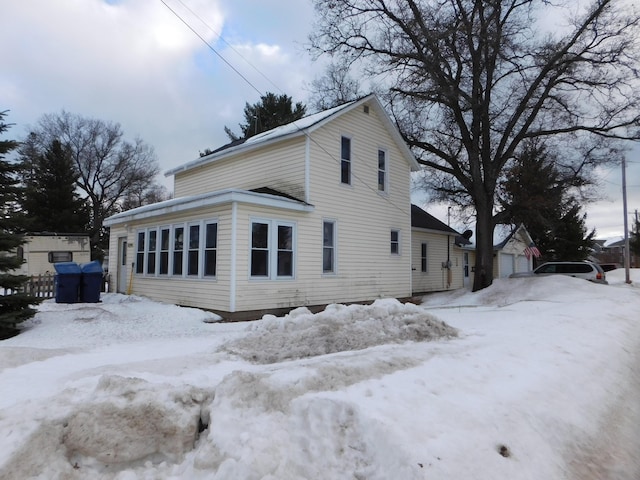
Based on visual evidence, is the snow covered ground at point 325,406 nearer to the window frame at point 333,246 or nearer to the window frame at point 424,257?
the window frame at point 333,246

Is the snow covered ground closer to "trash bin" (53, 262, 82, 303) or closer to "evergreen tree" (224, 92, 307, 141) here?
"trash bin" (53, 262, 82, 303)

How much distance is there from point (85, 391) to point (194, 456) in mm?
1369

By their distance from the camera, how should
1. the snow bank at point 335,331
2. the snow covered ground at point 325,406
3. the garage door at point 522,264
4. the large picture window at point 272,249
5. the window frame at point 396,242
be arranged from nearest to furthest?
the snow covered ground at point 325,406 → the snow bank at point 335,331 → the large picture window at point 272,249 → the window frame at point 396,242 → the garage door at point 522,264

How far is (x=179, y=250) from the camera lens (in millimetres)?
12883

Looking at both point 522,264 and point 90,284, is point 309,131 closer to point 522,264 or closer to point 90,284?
point 90,284

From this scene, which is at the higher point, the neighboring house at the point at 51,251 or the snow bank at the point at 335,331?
the neighboring house at the point at 51,251

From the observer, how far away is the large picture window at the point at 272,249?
11633 millimetres

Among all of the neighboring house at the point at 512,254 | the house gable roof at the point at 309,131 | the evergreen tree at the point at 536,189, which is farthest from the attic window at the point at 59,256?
the neighboring house at the point at 512,254

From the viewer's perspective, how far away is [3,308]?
8.66 m

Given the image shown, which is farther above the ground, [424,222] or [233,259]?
[424,222]

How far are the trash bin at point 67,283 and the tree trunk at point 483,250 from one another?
15463 mm

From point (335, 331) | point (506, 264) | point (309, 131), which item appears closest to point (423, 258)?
point (309, 131)

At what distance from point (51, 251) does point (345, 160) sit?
1579cm

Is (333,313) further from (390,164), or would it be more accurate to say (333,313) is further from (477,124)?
(477,124)
